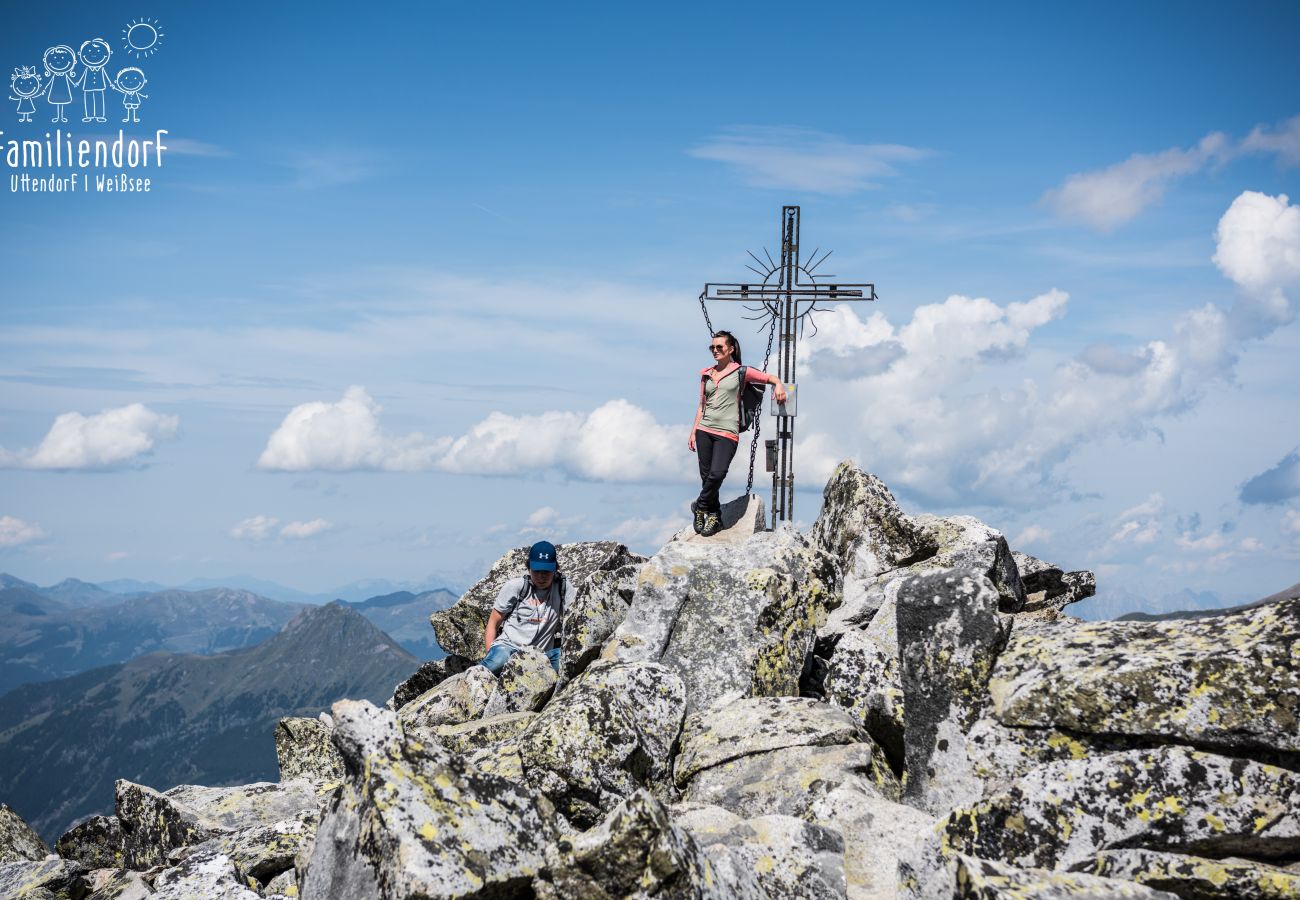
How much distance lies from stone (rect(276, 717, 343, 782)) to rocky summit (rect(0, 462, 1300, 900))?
A: 5408mm

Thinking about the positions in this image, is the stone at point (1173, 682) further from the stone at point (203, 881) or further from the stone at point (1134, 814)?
the stone at point (203, 881)

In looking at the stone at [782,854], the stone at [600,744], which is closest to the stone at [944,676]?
the stone at [782,854]

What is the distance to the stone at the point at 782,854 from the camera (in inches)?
374

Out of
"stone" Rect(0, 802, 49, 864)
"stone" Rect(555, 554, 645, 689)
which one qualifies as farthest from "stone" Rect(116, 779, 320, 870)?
"stone" Rect(555, 554, 645, 689)

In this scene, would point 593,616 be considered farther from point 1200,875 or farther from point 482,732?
point 1200,875

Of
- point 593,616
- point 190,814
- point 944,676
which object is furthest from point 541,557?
point 944,676

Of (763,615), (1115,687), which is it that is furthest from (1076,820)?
(763,615)

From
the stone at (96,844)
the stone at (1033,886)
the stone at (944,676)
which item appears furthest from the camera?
the stone at (96,844)

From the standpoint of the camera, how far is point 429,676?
2661cm

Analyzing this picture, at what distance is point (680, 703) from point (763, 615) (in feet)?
11.5

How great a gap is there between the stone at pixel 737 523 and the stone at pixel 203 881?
39.0ft

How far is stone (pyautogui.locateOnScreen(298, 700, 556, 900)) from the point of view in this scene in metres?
8.77

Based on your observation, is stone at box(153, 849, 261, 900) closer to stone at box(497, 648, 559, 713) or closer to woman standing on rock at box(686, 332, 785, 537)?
stone at box(497, 648, 559, 713)

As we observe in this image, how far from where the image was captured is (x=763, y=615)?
1758cm
